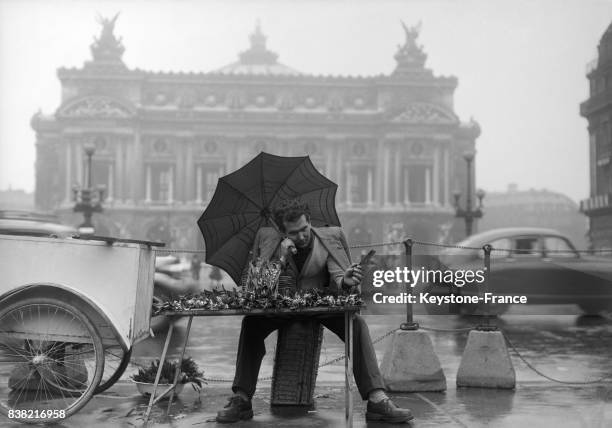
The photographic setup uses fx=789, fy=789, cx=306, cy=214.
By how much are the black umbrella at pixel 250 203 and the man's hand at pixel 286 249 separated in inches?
18.9

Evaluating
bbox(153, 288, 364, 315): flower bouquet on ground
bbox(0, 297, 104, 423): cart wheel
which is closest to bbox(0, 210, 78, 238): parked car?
bbox(0, 297, 104, 423): cart wheel

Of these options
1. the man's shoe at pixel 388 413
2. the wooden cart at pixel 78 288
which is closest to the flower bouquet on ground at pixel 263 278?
the wooden cart at pixel 78 288

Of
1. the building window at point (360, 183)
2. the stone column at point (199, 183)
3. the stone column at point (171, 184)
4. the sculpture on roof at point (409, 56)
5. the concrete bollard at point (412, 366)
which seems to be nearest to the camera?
the concrete bollard at point (412, 366)

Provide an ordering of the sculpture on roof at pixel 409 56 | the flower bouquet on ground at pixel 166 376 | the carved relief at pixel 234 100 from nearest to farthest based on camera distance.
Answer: the flower bouquet on ground at pixel 166 376 < the carved relief at pixel 234 100 < the sculpture on roof at pixel 409 56

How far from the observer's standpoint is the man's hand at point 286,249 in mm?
5688

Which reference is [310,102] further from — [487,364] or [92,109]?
[487,364]

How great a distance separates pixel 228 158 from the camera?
71188 millimetres

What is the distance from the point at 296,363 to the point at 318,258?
873mm

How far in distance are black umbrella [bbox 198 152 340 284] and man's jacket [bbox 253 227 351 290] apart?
316 mm

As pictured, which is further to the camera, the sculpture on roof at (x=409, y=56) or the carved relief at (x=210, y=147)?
the sculpture on roof at (x=409, y=56)

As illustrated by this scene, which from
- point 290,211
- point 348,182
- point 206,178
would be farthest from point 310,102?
point 290,211

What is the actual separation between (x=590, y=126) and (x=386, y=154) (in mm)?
30284

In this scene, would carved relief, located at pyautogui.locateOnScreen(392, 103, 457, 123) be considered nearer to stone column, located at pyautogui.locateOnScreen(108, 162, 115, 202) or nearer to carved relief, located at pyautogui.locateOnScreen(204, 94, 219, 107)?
carved relief, located at pyautogui.locateOnScreen(204, 94, 219, 107)

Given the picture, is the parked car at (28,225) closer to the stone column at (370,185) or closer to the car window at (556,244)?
the car window at (556,244)
